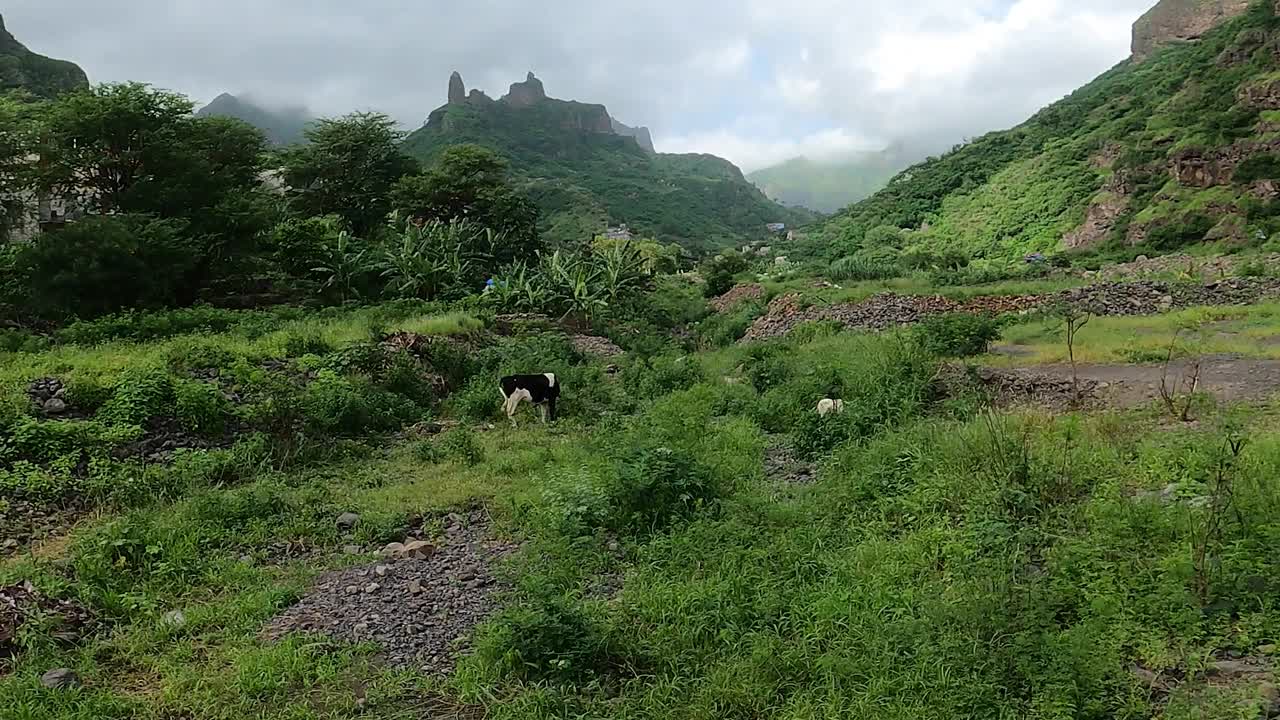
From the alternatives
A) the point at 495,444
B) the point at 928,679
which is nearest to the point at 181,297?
the point at 495,444

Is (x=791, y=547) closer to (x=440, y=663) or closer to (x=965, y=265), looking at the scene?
(x=440, y=663)

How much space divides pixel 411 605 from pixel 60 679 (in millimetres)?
1750

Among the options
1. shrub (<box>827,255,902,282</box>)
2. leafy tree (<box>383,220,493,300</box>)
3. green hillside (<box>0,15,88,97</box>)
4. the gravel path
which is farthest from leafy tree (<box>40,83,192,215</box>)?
green hillside (<box>0,15,88,97</box>)

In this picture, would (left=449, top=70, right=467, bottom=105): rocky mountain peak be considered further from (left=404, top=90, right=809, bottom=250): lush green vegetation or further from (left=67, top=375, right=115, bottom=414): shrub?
(left=67, top=375, right=115, bottom=414): shrub

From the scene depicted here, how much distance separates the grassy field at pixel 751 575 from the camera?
11.6 ft

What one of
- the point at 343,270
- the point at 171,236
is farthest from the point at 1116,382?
the point at 343,270

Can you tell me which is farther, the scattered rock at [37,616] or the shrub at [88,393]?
the shrub at [88,393]

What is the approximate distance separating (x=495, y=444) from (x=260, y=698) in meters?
4.77

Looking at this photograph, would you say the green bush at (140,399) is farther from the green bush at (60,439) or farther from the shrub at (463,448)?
the shrub at (463,448)

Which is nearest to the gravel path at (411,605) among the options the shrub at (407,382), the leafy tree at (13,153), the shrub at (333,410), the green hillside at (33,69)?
the shrub at (333,410)

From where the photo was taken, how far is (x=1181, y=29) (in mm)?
73812

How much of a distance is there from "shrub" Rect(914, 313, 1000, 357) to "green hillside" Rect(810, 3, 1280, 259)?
78.5ft

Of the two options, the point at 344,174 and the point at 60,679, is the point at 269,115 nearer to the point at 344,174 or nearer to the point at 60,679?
the point at 344,174

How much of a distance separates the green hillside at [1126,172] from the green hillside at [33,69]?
155ft
